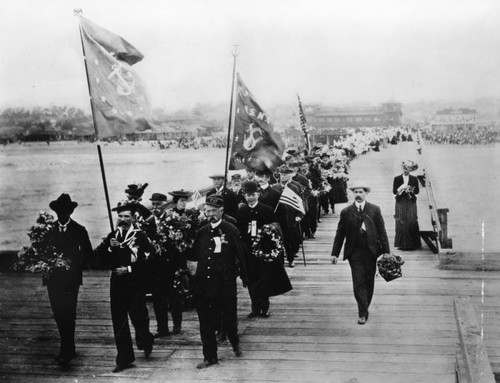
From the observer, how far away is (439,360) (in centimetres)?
603

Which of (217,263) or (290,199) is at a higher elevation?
(290,199)

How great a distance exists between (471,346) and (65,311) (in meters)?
3.92

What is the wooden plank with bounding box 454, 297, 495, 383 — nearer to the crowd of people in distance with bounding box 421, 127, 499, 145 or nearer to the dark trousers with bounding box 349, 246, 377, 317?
the dark trousers with bounding box 349, 246, 377, 317

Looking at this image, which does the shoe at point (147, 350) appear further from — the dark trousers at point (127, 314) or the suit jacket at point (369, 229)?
the suit jacket at point (369, 229)

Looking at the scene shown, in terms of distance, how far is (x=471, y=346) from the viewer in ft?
15.3

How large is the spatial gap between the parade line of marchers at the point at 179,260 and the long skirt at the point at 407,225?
153 inches

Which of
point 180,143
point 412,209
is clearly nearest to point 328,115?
point 180,143

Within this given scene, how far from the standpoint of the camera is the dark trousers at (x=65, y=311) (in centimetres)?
650

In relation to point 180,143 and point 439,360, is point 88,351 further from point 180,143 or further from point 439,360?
point 180,143

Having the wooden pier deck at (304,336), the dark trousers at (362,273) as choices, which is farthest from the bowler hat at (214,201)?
the dark trousers at (362,273)

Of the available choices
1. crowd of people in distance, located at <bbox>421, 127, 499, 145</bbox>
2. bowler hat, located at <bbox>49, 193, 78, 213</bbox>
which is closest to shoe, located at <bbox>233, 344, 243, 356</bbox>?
bowler hat, located at <bbox>49, 193, 78, 213</bbox>

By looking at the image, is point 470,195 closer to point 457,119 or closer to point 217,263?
point 217,263

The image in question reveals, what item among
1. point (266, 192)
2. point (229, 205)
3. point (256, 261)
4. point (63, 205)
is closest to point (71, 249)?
point (63, 205)

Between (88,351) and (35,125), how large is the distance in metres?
17.9
